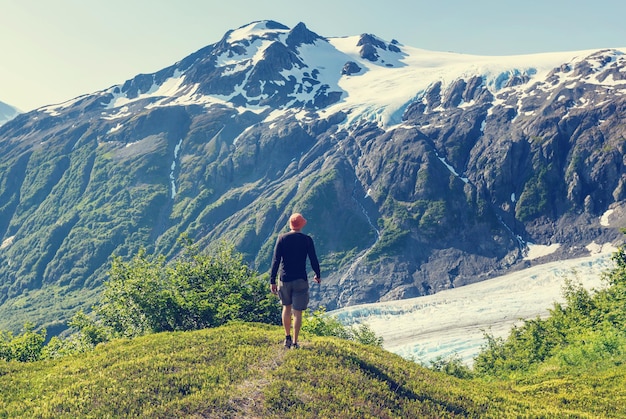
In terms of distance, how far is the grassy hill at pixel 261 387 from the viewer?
488 inches

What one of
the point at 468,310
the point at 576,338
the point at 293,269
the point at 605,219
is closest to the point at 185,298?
the point at 293,269

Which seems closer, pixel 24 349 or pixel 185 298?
pixel 24 349

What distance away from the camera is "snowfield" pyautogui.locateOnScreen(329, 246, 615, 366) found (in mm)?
114938

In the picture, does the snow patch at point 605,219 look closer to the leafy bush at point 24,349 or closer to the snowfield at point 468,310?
the snowfield at point 468,310

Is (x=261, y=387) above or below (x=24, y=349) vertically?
above

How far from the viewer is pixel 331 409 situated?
40.7 feet

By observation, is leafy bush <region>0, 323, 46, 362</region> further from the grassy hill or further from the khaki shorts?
the khaki shorts

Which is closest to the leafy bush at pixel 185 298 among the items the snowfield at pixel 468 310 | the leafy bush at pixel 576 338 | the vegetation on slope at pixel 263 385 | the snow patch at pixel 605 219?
the vegetation on slope at pixel 263 385

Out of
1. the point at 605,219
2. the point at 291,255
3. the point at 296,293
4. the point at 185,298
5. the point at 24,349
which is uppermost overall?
the point at 291,255

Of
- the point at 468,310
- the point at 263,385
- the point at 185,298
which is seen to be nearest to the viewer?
the point at 263,385

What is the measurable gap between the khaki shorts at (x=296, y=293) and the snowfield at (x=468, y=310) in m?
94.7

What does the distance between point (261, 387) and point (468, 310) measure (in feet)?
429

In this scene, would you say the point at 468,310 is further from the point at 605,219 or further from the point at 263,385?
the point at 263,385

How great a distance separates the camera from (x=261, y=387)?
13242 millimetres
